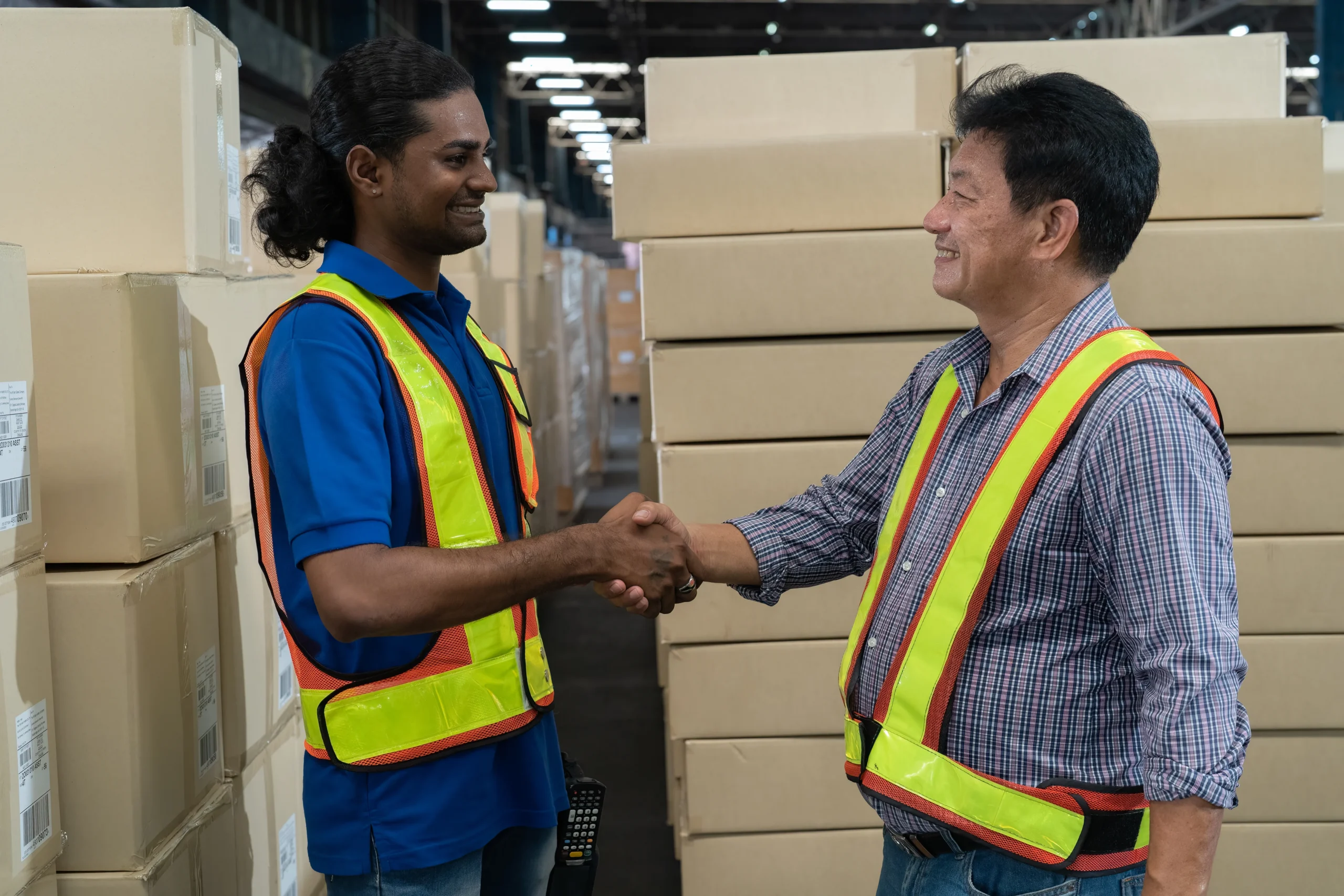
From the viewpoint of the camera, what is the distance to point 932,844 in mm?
1480

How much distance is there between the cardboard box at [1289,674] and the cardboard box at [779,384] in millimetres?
1039

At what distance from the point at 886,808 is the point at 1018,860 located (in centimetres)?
17

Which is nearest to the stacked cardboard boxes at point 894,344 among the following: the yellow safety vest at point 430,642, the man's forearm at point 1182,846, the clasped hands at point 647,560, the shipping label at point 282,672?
the clasped hands at point 647,560

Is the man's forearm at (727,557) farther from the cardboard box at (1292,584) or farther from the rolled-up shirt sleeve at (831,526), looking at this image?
the cardboard box at (1292,584)

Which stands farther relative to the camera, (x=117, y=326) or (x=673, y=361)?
(x=673, y=361)

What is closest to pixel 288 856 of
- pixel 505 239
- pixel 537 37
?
pixel 505 239

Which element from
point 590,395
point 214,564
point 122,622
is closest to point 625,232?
point 214,564

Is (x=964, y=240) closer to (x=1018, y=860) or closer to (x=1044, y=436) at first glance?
(x=1044, y=436)

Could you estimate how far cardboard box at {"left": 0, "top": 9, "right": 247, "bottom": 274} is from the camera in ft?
6.05

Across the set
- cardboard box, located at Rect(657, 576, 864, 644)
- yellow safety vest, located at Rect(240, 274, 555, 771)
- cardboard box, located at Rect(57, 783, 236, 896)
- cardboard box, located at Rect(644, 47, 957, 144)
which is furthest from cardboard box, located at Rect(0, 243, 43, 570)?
cardboard box, located at Rect(644, 47, 957, 144)

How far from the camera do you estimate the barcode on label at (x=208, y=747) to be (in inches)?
77.5

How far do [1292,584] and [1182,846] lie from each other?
167cm

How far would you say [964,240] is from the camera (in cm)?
156

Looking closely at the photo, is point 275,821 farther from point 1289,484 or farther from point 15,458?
point 1289,484
